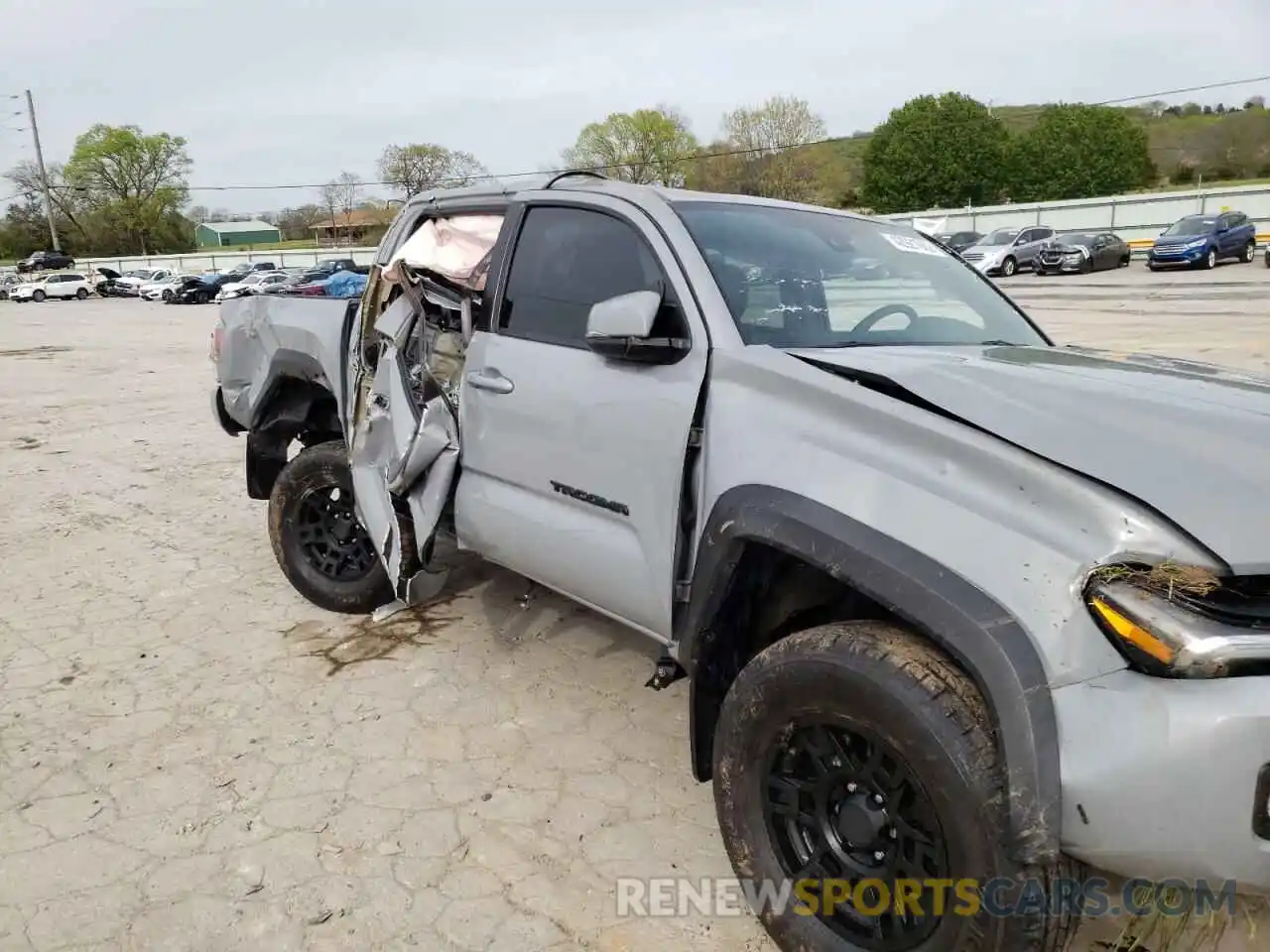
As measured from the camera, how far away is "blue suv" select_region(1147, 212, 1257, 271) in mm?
29219

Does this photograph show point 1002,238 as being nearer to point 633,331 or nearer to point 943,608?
point 633,331

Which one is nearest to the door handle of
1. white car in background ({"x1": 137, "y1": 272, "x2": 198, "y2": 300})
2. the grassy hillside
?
white car in background ({"x1": 137, "y1": 272, "x2": 198, "y2": 300})

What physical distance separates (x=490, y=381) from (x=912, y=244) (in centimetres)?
175

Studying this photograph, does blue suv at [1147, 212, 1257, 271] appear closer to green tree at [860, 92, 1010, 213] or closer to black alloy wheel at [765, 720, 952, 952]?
black alloy wheel at [765, 720, 952, 952]

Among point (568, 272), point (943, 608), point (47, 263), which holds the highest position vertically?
point (47, 263)

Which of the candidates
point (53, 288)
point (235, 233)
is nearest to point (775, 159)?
point (53, 288)

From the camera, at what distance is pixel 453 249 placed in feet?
12.7

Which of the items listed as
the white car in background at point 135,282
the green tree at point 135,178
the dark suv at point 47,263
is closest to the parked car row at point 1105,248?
the white car in background at point 135,282

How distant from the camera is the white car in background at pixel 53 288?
1786 inches

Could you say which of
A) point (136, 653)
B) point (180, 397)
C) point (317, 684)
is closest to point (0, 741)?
point (136, 653)

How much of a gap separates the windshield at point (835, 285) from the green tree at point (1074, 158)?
233 feet

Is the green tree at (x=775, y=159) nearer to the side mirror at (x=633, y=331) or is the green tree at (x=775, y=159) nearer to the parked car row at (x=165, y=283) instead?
the parked car row at (x=165, y=283)

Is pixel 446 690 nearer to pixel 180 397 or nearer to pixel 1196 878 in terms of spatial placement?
pixel 1196 878

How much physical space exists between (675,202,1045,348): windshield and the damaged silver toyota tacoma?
0.02 m
